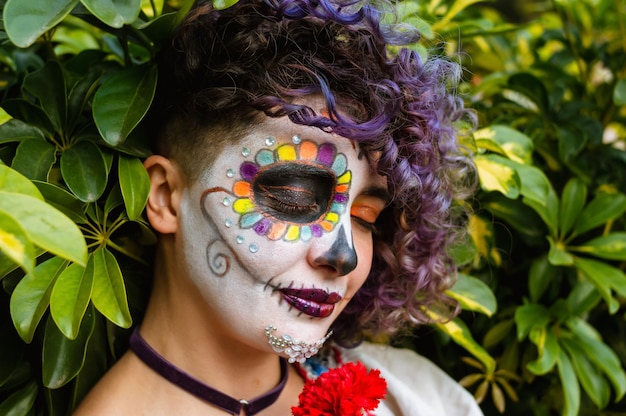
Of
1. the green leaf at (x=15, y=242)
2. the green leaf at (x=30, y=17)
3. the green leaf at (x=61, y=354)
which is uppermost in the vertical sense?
the green leaf at (x=30, y=17)

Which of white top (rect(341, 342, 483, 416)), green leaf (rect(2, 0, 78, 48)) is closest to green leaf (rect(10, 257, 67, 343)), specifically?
green leaf (rect(2, 0, 78, 48))

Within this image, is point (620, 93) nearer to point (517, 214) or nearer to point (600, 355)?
point (517, 214)

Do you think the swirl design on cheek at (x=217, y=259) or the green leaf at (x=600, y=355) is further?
the green leaf at (x=600, y=355)

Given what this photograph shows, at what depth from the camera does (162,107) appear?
1.30 m

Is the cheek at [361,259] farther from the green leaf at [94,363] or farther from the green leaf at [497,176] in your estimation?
the green leaf at [94,363]

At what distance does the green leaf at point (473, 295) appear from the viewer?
57.8 inches

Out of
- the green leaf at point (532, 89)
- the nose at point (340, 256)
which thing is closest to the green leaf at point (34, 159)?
the nose at point (340, 256)

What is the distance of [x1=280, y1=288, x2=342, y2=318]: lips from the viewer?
3.81 ft

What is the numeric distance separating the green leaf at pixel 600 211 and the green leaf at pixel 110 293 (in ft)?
3.13

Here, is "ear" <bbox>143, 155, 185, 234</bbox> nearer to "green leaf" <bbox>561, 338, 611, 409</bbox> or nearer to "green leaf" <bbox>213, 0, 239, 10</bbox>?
"green leaf" <bbox>213, 0, 239, 10</bbox>

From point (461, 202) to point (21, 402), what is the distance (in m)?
0.88

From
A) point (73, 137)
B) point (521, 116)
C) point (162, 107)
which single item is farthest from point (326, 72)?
point (521, 116)

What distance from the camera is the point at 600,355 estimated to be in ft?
4.99

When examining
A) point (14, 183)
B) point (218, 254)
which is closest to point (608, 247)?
point (218, 254)
